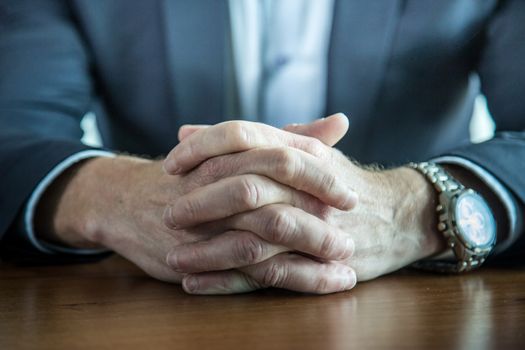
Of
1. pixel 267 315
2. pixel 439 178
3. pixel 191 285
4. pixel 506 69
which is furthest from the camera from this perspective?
pixel 506 69

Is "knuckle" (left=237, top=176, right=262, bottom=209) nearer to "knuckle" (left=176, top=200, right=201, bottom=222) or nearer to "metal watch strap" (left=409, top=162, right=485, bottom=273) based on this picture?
"knuckle" (left=176, top=200, right=201, bottom=222)

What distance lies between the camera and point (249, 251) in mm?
671

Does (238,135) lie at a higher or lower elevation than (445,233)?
higher

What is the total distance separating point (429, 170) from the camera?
0.82 meters

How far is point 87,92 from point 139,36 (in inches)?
5.1

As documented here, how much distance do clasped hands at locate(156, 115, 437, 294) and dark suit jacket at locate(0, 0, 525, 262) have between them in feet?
1.37

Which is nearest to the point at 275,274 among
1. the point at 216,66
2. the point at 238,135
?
the point at 238,135

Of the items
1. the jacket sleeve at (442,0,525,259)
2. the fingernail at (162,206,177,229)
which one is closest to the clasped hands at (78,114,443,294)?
the fingernail at (162,206,177,229)

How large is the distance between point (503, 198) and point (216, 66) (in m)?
0.52

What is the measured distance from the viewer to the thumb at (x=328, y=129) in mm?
758

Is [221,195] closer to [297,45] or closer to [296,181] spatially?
[296,181]

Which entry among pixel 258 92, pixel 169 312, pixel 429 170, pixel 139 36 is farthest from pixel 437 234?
pixel 139 36

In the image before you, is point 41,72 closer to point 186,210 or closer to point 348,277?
point 186,210

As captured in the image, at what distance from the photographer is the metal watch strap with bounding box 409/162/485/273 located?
0.78m
